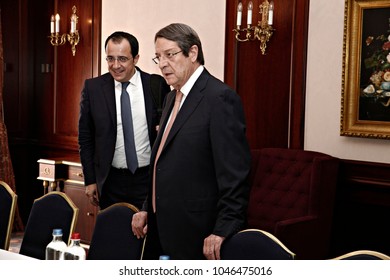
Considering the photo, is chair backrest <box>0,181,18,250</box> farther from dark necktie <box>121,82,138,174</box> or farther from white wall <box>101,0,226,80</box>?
white wall <box>101,0,226,80</box>

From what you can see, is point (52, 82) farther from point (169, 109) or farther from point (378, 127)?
point (169, 109)

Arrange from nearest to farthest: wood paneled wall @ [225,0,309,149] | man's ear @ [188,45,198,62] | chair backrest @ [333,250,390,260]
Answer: chair backrest @ [333,250,390,260]
man's ear @ [188,45,198,62]
wood paneled wall @ [225,0,309,149]

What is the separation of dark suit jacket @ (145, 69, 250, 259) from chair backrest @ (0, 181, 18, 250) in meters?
0.92

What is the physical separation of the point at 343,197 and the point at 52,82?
3.62 metres

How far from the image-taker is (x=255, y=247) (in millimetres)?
2455

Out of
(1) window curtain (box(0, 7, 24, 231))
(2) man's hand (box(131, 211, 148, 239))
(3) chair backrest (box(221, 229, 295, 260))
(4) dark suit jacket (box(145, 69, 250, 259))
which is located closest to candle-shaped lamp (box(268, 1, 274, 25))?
(4) dark suit jacket (box(145, 69, 250, 259))

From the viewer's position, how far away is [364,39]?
4.62 m

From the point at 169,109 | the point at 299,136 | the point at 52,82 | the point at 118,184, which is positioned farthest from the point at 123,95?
the point at 52,82

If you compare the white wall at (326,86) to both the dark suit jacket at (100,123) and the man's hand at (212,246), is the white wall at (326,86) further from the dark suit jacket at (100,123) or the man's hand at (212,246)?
the man's hand at (212,246)

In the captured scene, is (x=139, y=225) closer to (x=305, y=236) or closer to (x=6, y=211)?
(x=6, y=211)

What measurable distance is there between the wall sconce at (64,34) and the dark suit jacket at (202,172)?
13.1 feet

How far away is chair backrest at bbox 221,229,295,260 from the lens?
236 centimetres

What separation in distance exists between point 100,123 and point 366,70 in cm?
185
